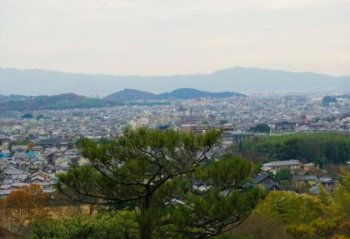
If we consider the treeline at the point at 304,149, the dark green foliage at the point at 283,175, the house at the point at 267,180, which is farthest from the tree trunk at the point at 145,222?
the treeline at the point at 304,149

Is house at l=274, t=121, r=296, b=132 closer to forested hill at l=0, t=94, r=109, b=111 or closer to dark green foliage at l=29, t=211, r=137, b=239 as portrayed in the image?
forested hill at l=0, t=94, r=109, b=111

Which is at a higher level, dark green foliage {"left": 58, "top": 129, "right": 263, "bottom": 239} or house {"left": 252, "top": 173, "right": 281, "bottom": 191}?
dark green foliage {"left": 58, "top": 129, "right": 263, "bottom": 239}

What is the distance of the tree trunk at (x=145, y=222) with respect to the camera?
5.61 meters

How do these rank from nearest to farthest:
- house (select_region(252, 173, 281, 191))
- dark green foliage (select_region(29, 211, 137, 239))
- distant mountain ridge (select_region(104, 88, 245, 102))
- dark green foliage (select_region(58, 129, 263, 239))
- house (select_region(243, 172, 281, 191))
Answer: dark green foliage (select_region(58, 129, 263, 239)), dark green foliage (select_region(29, 211, 137, 239)), house (select_region(243, 172, 281, 191)), house (select_region(252, 173, 281, 191)), distant mountain ridge (select_region(104, 88, 245, 102))

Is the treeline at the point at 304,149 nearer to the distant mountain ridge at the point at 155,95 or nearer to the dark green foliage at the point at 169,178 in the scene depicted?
the dark green foliage at the point at 169,178

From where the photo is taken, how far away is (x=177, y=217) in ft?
18.5

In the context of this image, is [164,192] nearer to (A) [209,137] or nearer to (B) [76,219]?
(A) [209,137]

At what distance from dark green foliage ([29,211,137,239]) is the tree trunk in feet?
8.82

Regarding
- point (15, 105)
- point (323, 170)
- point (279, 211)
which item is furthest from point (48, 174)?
point (15, 105)

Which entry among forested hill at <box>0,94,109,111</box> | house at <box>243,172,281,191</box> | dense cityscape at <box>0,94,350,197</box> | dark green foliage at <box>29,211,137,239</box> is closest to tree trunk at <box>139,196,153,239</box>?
dense cityscape at <box>0,94,350,197</box>

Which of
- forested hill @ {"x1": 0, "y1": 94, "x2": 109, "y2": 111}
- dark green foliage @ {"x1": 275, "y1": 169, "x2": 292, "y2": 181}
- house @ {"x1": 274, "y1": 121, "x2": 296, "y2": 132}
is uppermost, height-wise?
dark green foliage @ {"x1": 275, "y1": 169, "x2": 292, "y2": 181}

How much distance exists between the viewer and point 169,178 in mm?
5883

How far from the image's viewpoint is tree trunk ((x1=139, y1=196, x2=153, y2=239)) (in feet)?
18.4

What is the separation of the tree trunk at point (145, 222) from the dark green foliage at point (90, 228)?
2688 mm
